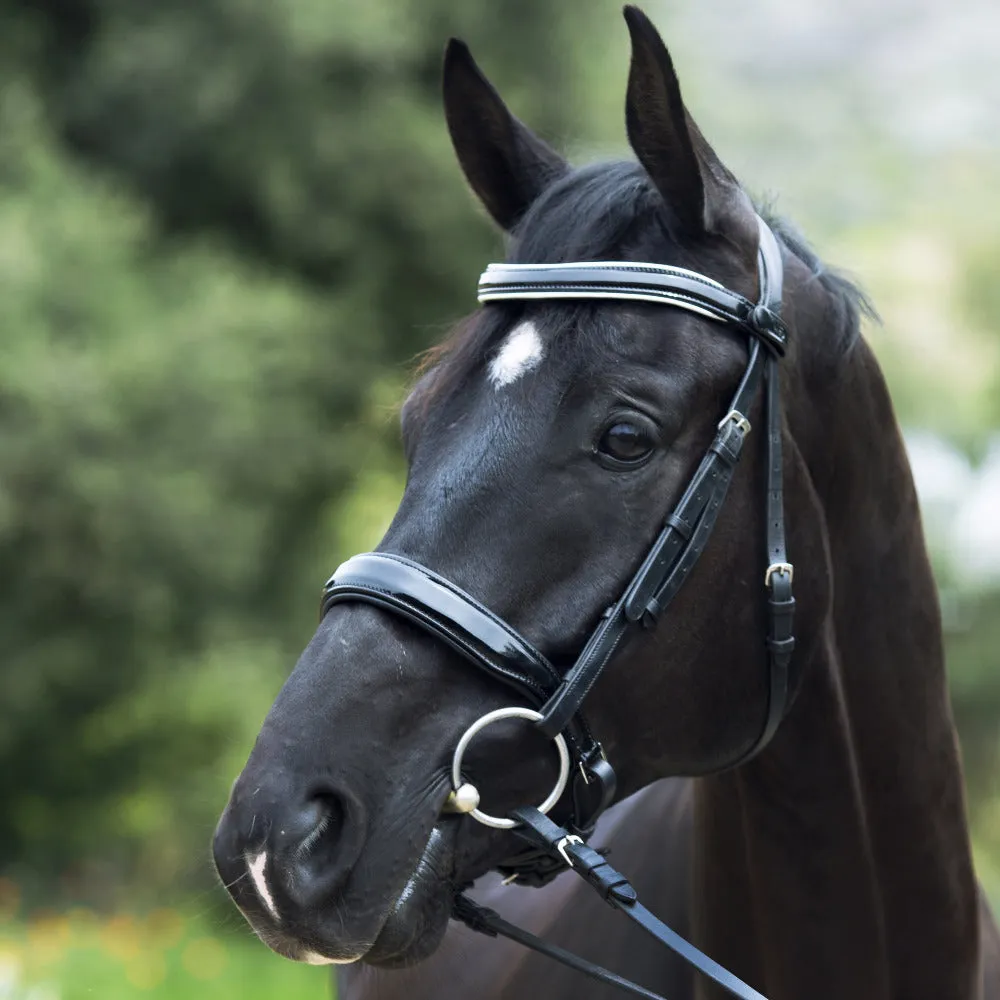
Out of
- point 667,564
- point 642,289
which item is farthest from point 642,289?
point 667,564

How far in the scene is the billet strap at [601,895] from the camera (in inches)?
67.5

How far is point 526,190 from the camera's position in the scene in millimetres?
2260

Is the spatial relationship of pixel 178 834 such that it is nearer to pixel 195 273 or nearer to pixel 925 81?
pixel 195 273

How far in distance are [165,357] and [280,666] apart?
1.96 m

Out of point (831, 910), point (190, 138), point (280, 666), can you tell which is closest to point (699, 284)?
point (831, 910)

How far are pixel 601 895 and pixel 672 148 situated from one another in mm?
1066

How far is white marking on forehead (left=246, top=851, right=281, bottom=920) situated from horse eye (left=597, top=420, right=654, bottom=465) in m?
0.69

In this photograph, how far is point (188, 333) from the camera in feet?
21.7

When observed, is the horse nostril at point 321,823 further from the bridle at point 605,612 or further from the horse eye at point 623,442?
the horse eye at point 623,442

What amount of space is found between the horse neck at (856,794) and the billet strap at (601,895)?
0.28 metres

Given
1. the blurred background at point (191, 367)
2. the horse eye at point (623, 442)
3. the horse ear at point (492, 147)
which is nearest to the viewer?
the horse eye at point (623, 442)

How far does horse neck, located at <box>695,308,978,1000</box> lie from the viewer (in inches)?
78.5

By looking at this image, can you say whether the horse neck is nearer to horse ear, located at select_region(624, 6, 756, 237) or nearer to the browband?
the browband

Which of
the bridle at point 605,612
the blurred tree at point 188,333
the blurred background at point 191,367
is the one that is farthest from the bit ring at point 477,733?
the blurred tree at point 188,333
